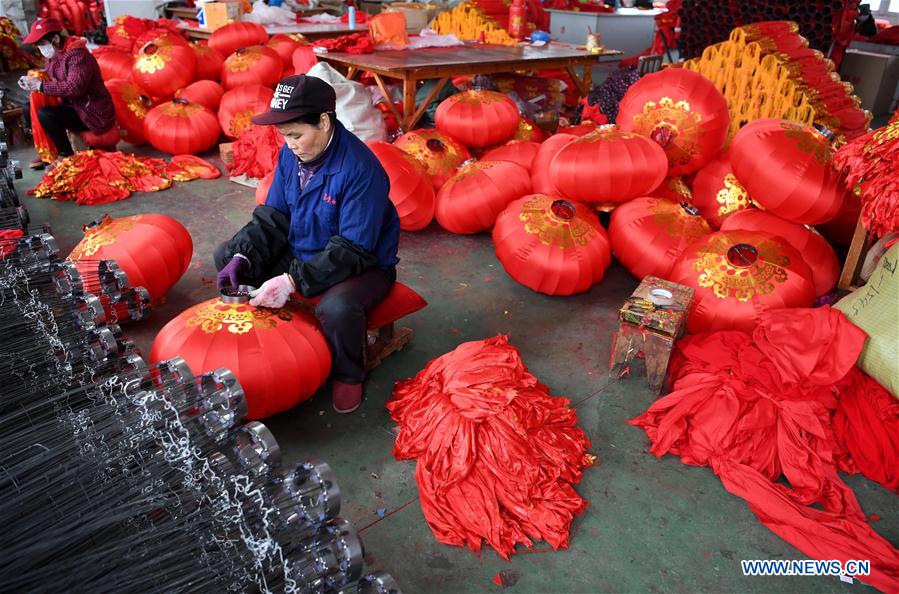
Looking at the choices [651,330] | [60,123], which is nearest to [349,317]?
[651,330]

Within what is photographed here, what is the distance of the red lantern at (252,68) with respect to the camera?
6695mm

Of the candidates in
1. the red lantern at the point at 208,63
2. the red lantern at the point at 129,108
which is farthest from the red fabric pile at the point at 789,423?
the red lantern at the point at 208,63

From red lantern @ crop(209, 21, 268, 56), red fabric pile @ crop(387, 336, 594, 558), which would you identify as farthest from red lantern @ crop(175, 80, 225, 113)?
red fabric pile @ crop(387, 336, 594, 558)

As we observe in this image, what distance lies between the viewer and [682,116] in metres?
4.08

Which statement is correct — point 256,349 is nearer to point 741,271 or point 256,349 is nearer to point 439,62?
point 741,271

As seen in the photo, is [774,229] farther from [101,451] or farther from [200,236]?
[200,236]

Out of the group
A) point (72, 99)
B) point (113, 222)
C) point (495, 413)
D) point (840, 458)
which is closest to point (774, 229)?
point (840, 458)

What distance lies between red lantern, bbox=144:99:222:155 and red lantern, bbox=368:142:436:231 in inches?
110

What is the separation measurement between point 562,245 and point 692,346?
0.97 m

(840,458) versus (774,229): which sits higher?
(774,229)

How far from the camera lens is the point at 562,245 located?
11.9ft

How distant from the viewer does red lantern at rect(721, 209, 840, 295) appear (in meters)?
3.59

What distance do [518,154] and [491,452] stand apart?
3030 mm

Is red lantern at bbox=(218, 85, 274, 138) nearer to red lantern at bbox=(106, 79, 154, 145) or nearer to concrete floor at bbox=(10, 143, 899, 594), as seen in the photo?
red lantern at bbox=(106, 79, 154, 145)
